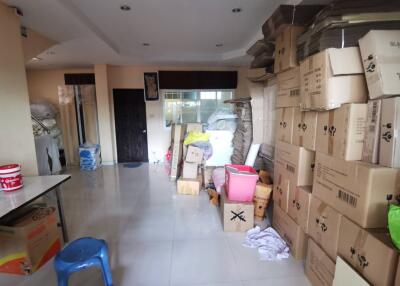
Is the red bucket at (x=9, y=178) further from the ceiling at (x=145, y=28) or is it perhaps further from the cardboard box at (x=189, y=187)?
the cardboard box at (x=189, y=187)

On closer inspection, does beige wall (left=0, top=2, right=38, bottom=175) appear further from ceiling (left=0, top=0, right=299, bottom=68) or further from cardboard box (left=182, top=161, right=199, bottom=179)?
cardboard box (left=182, top=161, right=199, bottom=179)

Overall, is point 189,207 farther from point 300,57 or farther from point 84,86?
point 84,86

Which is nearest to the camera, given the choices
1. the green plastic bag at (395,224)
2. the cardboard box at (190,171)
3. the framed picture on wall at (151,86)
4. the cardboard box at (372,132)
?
the green plastic bag at (395,224)

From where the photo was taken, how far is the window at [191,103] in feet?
18.6

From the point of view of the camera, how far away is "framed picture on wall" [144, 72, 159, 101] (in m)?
5.47

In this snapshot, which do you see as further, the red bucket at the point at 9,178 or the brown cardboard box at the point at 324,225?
the red bucket at the point at 9,178

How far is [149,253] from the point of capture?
2068 mm

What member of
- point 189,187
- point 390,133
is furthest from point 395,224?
point 189,187

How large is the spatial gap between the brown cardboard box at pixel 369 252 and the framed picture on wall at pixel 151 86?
499cm

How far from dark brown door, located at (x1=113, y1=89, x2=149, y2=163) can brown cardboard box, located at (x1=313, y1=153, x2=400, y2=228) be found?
4.91 metres

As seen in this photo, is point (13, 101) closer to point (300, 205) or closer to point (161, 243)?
point (161, 243)

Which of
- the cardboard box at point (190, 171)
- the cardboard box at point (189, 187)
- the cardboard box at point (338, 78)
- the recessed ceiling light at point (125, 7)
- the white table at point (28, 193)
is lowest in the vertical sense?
the cardboard box at point (189, 187)

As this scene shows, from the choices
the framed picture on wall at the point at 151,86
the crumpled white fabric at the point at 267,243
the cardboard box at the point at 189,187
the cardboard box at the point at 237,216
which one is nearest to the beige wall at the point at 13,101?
the cardboard box at the point at 189,187

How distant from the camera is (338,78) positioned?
4.57ft
